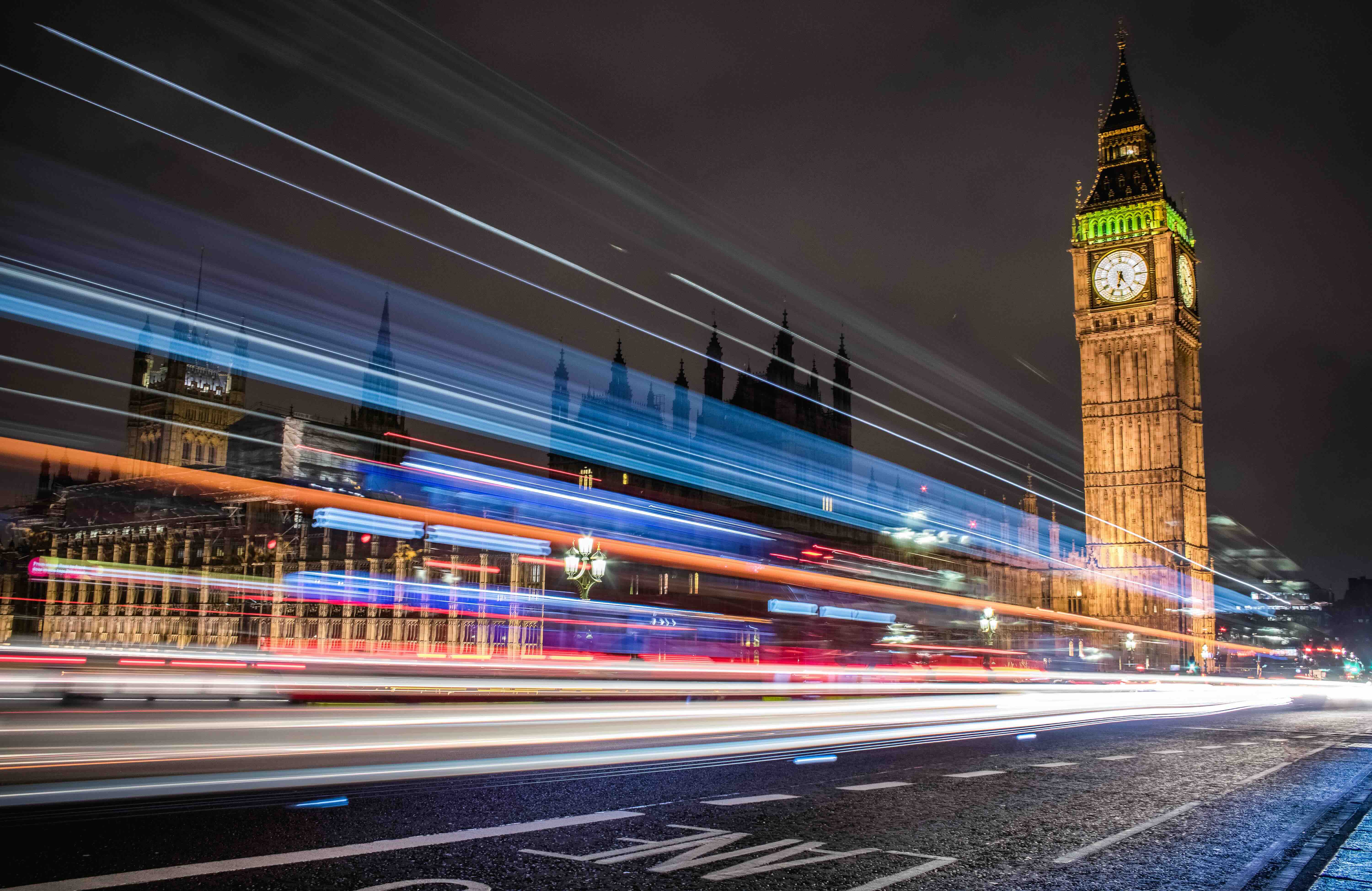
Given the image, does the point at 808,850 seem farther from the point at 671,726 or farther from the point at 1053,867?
the point at 671,726

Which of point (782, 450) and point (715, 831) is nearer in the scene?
point (715, 831)

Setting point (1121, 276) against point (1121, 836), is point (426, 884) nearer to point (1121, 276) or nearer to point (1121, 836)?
point (1121, 836)

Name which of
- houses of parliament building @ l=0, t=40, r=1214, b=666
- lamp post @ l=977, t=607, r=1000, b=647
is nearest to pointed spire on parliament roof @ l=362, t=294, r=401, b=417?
houses of parliament building @ l=0, t=40, r=1214, b=666

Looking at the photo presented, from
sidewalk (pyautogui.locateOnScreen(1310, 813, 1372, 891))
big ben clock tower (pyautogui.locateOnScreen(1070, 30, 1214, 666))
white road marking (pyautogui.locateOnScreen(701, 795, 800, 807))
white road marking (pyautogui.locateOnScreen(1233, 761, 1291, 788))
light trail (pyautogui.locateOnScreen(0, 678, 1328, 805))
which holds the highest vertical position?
big ben clock tower (pyautogui.locateOnScreen(1070, 30, 1214, 666))

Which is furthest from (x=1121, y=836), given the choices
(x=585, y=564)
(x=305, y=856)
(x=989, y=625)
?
(x=989, y=625)

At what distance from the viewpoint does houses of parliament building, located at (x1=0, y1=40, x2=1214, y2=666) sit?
30969 mm

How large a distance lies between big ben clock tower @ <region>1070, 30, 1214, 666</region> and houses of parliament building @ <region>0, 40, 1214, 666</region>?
0.42ft

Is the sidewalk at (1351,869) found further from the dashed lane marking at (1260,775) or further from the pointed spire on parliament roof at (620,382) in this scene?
the pointed spire on parliament roof at (620,382)

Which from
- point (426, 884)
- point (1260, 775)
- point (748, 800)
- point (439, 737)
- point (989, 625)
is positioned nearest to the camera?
point (426, 884)

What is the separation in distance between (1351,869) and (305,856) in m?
5.38

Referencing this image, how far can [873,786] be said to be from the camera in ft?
28.1

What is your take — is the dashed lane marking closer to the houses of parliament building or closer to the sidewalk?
the sidewalk

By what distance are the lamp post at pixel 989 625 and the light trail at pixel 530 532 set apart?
10.5ft

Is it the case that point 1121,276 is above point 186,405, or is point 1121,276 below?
above
